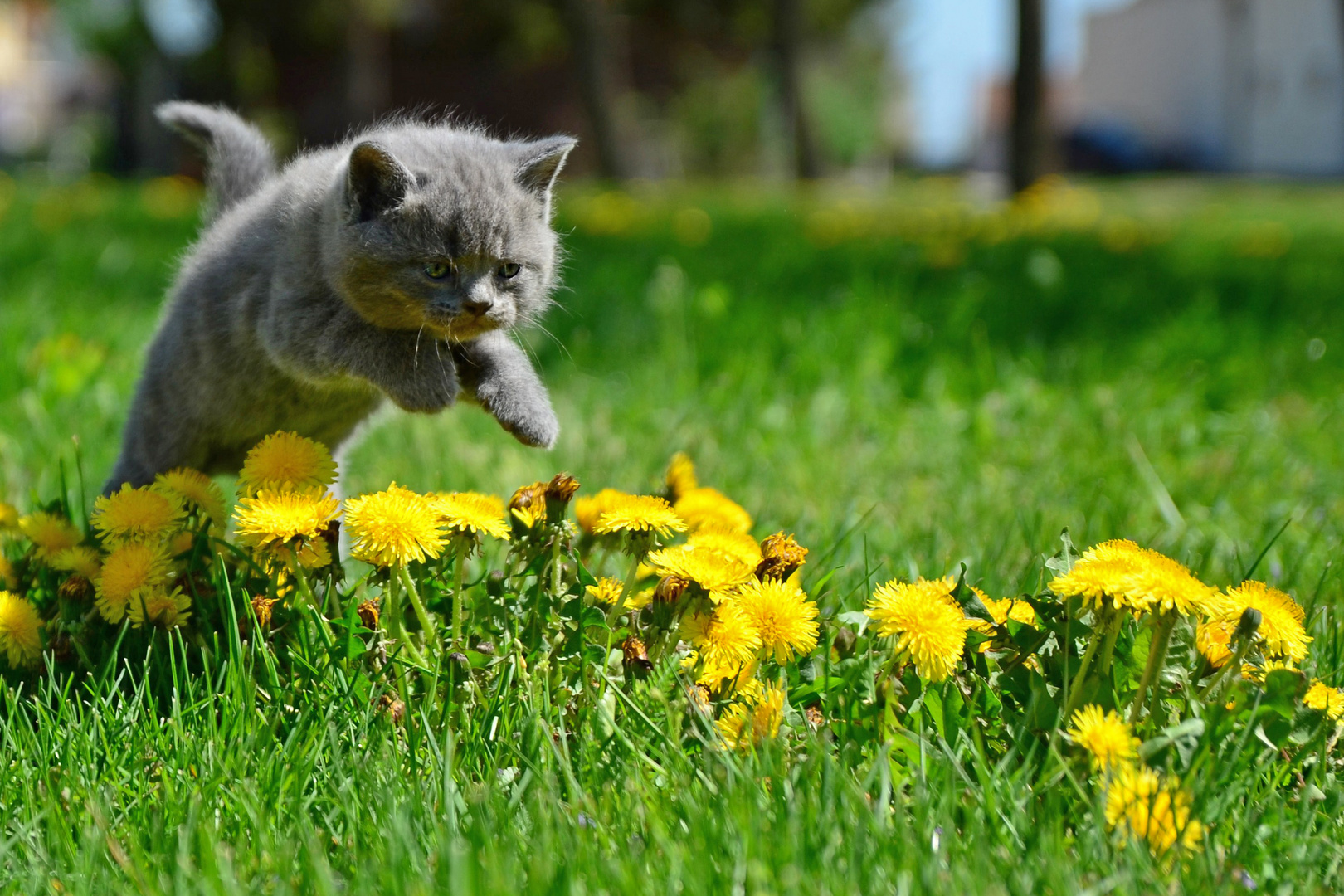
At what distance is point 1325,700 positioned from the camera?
1541 millimetres

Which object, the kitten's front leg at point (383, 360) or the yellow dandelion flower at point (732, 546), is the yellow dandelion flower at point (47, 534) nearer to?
the kitten's front leg at point (383, 360)

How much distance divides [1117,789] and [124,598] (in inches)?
53.9

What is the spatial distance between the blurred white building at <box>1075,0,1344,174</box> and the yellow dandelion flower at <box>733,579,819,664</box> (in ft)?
23.2

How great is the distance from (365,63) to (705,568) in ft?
72.7

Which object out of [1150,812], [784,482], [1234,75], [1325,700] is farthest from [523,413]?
[1234,75]

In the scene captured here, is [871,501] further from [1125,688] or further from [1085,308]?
[1085,308]

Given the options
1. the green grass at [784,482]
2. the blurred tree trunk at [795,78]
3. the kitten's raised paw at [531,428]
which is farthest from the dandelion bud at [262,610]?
the blurred tree trunk at [795,78]

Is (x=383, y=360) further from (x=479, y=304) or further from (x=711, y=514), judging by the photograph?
(x=711, y=514)

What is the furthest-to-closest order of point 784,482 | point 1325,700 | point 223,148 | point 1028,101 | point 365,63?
1. point 365,63
2. point 1028,101
3. point 784,482
4. point 223,148
5. point 1325,700

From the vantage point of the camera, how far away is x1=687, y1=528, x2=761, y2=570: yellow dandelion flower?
5.74 feet

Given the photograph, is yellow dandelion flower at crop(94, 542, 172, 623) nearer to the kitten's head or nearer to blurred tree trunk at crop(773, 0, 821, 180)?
the kitten's head

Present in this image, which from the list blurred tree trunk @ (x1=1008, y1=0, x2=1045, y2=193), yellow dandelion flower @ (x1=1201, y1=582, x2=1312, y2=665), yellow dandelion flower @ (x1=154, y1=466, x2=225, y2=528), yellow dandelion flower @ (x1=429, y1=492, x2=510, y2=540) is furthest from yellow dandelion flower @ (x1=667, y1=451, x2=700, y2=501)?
blurred tree trunk @ (x1=1008, y1=0, x2=1045, y2=193)

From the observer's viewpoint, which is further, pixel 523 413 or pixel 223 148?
pixel 223 148

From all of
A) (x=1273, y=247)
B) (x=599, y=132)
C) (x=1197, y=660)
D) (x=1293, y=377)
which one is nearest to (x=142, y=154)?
(x=599, y=132)
